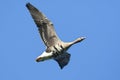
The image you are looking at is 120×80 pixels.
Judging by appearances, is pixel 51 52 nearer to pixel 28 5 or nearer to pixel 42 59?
pixel 42 59

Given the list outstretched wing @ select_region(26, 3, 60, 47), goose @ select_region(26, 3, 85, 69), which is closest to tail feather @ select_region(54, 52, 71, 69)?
goose @ select_region(26, 3, 85, 69)

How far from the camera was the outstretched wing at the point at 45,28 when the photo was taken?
1799 inches

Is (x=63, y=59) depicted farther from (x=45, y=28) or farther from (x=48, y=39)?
(x=45, y=28)

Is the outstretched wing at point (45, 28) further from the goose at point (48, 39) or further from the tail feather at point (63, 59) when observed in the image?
the tail feather at point (63, 59)

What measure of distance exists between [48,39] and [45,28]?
0.88 meters

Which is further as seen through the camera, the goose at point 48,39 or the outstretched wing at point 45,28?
the outstretched wing at point 45,28

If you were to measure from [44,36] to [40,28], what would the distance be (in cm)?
68

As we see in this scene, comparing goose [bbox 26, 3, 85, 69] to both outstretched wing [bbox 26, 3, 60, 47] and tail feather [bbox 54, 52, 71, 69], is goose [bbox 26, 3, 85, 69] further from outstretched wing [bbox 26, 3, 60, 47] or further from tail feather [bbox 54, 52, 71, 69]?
tail feather [bbox 54, 52, 71, 69]

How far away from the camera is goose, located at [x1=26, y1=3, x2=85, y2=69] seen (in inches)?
1790

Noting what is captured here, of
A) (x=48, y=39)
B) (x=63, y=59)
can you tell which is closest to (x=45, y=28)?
(x=48, y=39)

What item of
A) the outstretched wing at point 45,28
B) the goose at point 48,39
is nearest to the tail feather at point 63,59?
the goose at point 48,39

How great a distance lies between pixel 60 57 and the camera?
47.1 m

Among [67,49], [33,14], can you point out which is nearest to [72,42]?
[67,49]

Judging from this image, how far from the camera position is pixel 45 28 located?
1822 inches
